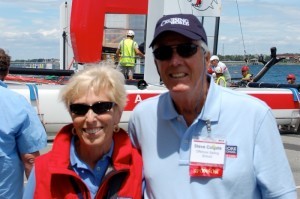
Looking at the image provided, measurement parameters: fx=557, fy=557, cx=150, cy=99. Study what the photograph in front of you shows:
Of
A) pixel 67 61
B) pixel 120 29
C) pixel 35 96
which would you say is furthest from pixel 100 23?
pixel 67 61

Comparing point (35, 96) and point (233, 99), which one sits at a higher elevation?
point (233, 99)

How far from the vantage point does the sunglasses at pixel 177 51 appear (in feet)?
7.68

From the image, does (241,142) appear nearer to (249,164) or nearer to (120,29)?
(249,164)

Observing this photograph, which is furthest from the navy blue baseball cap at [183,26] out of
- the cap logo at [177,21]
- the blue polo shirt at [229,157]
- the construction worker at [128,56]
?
the construction worker at [128,56]

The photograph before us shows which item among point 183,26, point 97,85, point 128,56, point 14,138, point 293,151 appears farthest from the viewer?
point 128,56

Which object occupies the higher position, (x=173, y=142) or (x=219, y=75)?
(x=173, y=142)

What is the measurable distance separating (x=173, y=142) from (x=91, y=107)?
15.4 inches

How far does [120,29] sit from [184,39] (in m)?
13.0

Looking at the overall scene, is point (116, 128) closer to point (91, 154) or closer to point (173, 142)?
point (91, 154)

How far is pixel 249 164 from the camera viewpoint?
232cm

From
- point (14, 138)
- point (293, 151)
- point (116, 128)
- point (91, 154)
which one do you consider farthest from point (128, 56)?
point (91, 154)

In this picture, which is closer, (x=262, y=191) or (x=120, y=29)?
(x=262, y=191)

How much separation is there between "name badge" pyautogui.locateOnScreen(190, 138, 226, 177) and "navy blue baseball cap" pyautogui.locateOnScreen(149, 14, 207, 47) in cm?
44

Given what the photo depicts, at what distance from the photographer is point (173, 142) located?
245 cm
